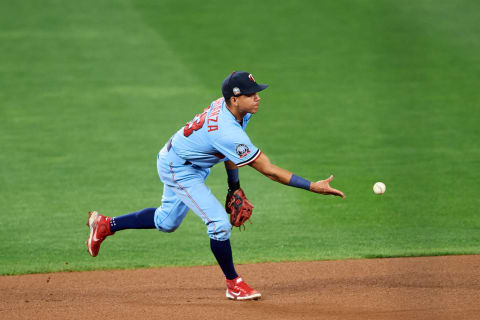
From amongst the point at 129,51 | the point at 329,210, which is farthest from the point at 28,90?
the point at 329,210

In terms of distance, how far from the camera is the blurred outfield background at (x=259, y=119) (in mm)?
8680

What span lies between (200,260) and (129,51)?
29.4 feet

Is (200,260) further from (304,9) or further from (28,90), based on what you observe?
(304,9)

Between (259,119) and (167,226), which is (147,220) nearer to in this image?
(167,226)

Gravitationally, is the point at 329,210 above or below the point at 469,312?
below

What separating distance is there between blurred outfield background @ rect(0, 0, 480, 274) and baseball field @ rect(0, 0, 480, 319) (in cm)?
4

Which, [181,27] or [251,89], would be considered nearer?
[251,89]

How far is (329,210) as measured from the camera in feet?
31.1

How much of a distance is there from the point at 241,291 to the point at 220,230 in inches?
22.5

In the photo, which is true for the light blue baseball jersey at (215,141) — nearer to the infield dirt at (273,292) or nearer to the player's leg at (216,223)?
the player's leg at (216,223)

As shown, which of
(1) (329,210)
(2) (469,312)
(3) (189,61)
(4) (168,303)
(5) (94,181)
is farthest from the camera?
(3) (189,61)

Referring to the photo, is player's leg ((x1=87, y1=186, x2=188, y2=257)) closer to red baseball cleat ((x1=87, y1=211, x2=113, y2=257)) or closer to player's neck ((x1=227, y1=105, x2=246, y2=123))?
red baseball cleat ((x1=87, y1=211, x2=113, y2=257))

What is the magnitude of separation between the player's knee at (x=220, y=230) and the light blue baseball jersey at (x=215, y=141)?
537 millimetres

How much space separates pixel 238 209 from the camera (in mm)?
6617
